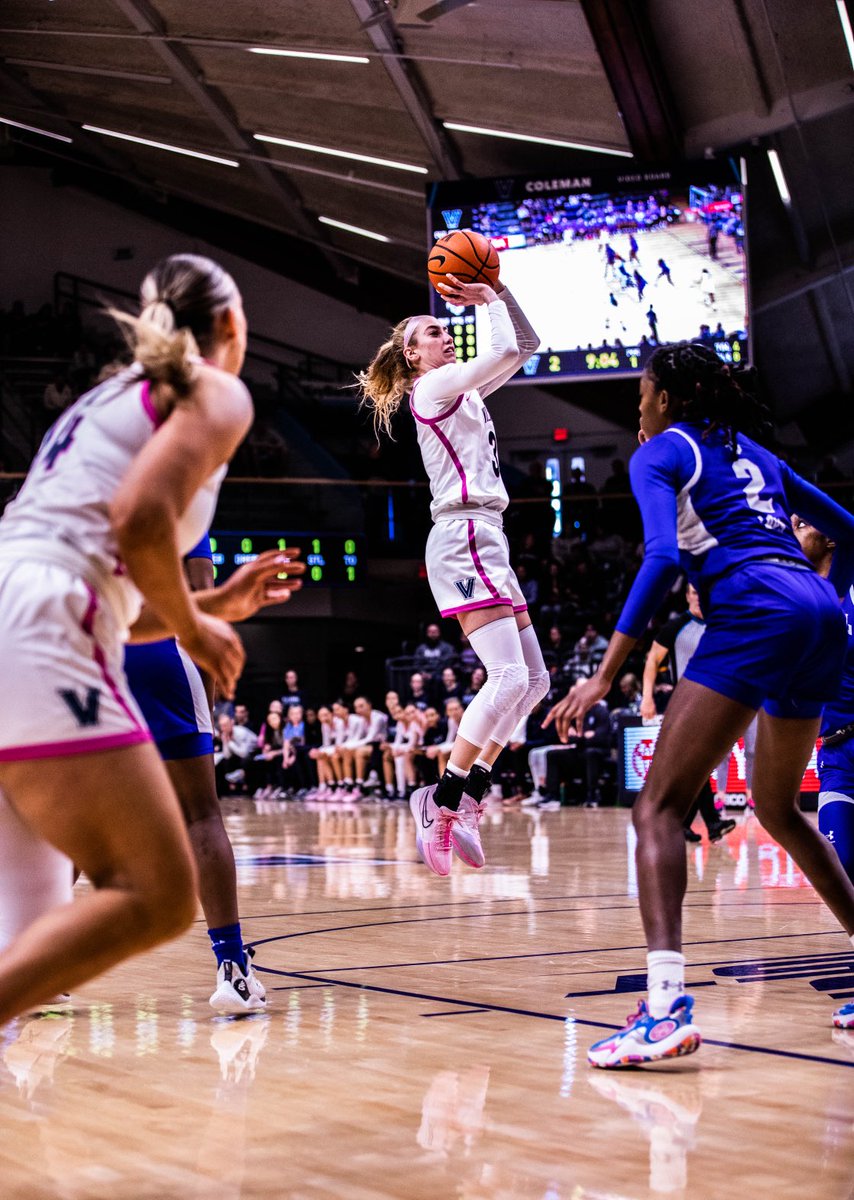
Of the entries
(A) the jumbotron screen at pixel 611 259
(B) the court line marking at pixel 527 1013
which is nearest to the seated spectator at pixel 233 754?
(A) the jumbotron screen at pixel 611 259

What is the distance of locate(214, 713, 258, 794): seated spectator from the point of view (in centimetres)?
1991

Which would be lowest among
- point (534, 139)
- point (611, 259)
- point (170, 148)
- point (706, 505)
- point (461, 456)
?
point (706, 505)

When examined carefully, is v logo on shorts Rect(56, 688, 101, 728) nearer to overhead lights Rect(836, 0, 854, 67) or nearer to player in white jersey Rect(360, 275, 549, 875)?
player in white jersey Rect(360, 275, 549, 875)

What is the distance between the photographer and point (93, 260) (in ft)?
89.0

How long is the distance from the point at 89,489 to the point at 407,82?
1459 cm

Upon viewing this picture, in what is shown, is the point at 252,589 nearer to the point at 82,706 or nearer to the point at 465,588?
the point at 82,706

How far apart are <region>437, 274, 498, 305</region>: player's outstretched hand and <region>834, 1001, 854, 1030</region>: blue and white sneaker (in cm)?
302

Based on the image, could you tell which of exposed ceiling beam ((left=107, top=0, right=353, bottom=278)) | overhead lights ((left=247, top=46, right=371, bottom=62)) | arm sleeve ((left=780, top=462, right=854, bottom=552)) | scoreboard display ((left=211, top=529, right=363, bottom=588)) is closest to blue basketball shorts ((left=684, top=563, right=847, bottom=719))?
arm sleeve ((left=780, top=462, right=854, bottom=552))

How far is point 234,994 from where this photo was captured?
4164 mm

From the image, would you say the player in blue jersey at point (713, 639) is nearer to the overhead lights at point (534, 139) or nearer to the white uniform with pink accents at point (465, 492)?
the white uniform with pink accents at point (465, 492)

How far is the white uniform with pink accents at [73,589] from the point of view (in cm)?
229

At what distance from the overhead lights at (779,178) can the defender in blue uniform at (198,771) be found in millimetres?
13494

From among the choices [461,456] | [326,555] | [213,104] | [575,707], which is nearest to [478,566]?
[461,456]

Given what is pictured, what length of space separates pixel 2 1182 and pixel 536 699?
3880mm
